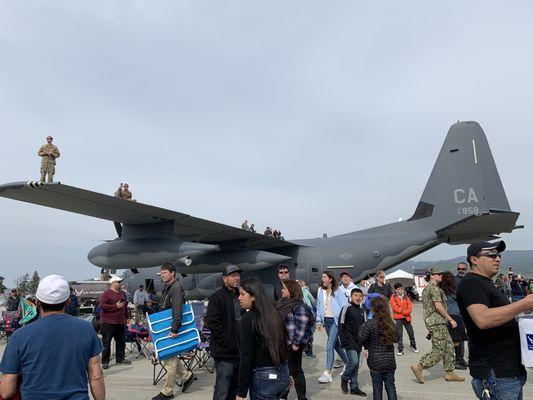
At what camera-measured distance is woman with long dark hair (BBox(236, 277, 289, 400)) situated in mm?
3756

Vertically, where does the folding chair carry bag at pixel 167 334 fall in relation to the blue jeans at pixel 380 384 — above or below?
above

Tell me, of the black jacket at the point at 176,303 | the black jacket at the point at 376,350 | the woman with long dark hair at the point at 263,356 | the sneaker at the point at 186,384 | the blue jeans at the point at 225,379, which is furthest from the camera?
the sneaker at the point at 186,384

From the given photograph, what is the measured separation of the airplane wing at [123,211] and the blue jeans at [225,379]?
24.3ft

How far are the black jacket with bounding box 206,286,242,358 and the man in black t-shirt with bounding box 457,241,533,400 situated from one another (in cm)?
272

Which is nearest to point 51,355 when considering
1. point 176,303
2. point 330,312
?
point 176,303

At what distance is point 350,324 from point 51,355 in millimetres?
5057

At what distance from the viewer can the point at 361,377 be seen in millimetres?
7891

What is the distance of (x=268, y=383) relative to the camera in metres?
3.79

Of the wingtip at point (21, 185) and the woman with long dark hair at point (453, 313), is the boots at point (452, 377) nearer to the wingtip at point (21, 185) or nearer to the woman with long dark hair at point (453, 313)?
the woman with long dark hair at point (453, 313)

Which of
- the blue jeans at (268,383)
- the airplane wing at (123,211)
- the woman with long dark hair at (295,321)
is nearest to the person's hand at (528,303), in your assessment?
the blue jeans at (268,383)

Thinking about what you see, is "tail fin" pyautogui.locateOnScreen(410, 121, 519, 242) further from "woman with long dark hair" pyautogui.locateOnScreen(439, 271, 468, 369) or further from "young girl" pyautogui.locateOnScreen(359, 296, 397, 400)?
"young girl" pyautogui.locateOnScreen(359, 296, 397, 400)

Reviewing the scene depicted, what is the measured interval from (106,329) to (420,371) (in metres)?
6.80

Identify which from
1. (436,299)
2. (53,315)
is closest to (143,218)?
(436,299)

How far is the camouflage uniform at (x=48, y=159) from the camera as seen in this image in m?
11.4
